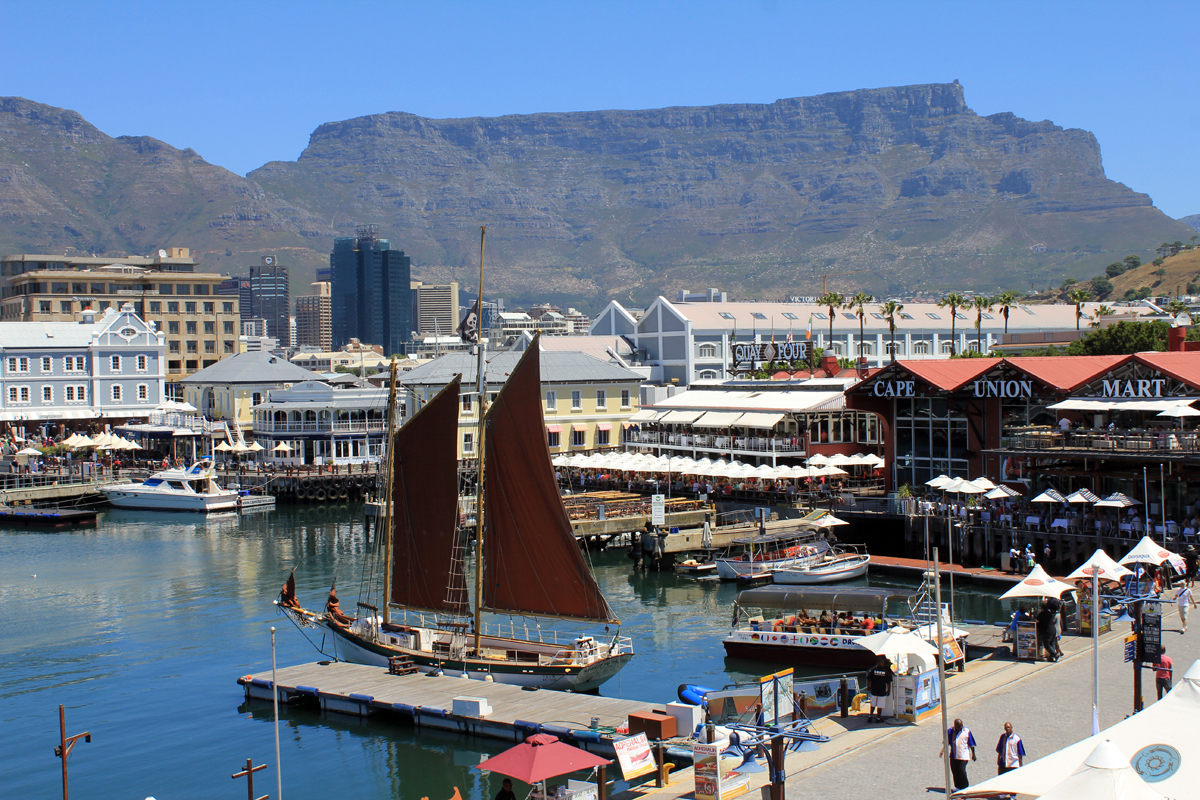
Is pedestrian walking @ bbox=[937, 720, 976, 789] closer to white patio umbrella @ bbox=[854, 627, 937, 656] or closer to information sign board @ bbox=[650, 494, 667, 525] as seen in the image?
white patio umbrella @ bbox=[854, 627, 937, 656]

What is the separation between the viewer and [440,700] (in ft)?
109

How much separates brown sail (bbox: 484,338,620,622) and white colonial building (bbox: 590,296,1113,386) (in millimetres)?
84164

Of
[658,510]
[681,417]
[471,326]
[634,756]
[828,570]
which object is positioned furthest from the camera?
[681,417]

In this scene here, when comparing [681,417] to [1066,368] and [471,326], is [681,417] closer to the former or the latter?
[471,326]

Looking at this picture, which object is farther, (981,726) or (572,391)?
(572,391)

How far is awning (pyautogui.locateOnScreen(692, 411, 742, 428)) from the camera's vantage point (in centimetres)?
7706

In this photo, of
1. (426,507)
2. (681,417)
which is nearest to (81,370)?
(681,417)

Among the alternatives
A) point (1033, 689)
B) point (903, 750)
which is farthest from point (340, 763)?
point (1033, 689)

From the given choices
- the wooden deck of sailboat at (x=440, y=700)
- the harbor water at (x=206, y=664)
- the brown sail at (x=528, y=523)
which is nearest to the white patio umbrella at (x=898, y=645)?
the wooden deck of sailboat at (x=440, y=700)

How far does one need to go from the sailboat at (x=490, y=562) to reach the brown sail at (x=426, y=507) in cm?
4

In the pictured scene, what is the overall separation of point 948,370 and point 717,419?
19228 mm

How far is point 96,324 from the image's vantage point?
4552 inches

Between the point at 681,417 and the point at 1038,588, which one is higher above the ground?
the point at 681,417

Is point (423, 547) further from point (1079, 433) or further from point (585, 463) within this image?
point (585, 463)
